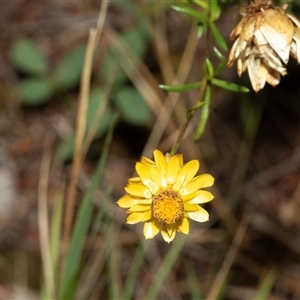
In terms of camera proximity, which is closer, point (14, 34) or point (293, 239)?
point (293, 239)

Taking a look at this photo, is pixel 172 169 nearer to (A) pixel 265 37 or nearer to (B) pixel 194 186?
(B) pixel 194 186

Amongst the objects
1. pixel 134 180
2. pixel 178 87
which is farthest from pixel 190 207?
pixel 178 87

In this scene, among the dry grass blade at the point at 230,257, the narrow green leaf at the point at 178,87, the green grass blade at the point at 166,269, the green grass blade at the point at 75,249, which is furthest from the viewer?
the dry grass blade at the point at 230,257

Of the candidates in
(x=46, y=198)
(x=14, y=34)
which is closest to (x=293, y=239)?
(x=46, y=198)

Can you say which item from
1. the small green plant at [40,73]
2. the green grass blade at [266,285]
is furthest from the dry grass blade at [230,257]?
the small green plant at [40,73]

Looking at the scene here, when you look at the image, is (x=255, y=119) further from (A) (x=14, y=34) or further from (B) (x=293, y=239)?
(A) (x=14, y=34)

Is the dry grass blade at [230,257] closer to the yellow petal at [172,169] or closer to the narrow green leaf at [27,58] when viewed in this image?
the yellow petal at [172,169]

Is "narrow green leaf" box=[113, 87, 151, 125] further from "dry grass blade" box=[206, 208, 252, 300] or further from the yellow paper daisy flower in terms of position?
the yellow paper daisy flower
